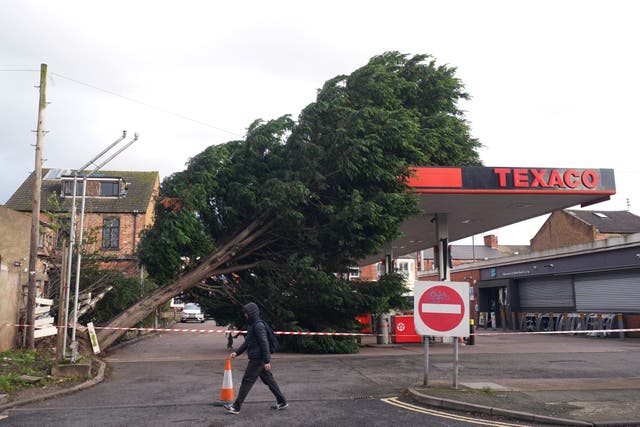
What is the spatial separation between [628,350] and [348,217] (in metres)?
10.6

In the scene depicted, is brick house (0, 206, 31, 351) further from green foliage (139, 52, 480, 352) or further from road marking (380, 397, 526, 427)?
road marking (380, 397, 526, 427)

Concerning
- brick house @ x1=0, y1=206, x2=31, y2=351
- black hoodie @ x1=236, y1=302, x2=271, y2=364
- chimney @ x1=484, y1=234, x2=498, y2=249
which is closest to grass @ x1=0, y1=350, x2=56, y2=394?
brick house @ x1=0, y1=206, x2=31, y2=351

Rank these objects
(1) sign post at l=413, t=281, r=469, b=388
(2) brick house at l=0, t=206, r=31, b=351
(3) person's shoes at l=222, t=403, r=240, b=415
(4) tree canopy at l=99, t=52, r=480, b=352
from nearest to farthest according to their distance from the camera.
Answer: (3) person's shoes at l=222, t=403, r=240, b=415 → (1) sign post at l=413, t=281, r=469, b=388 → (2) brick house at l=0, t=206, r=31, b=351 → (4) tree canopy at l=99, t=52, r=480, b=352

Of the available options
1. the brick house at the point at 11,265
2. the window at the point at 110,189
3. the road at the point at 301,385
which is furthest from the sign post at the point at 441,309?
the window at the point at 110,189

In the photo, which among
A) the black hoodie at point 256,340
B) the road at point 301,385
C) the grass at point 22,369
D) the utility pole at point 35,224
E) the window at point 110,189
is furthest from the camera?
the window at point 110,189

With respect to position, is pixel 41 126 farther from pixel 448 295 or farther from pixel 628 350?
pixel 628 350

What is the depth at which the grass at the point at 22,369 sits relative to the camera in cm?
1008

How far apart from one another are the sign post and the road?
126cm

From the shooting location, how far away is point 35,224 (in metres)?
15.9

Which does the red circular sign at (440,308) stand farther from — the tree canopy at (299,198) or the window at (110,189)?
the window at (110,189)

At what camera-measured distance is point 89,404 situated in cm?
882

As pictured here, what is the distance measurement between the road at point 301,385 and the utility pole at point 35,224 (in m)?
2.56

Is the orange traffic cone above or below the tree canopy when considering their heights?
below

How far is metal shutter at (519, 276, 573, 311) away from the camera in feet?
97.2
